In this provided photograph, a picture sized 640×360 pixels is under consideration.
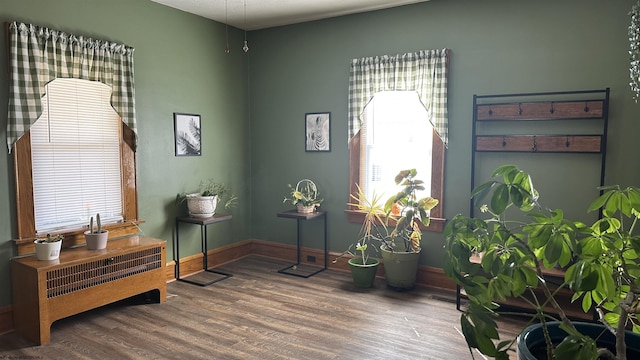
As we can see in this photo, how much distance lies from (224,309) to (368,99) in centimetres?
243

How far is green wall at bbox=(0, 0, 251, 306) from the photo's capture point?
3.43 m

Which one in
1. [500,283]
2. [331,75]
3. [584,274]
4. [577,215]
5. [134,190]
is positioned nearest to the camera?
[584,274]

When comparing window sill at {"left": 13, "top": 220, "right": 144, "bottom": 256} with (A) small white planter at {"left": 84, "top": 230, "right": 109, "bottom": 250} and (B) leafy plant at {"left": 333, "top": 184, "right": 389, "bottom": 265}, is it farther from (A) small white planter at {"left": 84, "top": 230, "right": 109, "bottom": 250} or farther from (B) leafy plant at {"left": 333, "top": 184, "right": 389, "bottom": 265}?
(B) leafy plant at {"left": 333, "top": 184, "right": 389, "bottom": 265}

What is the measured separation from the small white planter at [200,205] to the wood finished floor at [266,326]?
2.29ft

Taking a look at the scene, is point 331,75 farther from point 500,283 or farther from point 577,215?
point 500,283

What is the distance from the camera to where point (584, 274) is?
46.9 inches

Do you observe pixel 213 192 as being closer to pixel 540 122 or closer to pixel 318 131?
pixel 318 131

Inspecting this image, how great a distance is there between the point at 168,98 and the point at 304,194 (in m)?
1.74

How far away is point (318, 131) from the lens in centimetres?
504

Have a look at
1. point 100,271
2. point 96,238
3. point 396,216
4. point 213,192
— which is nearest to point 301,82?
point 213,192

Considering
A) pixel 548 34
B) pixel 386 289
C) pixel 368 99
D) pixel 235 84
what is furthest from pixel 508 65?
pixel 235 84

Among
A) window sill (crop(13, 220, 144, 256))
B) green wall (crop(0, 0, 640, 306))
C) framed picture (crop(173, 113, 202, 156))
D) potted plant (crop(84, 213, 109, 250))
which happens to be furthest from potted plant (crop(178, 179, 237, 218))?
potted plant (crop(84, 213, 109, 250))

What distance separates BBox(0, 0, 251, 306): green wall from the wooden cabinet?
0.85 feet

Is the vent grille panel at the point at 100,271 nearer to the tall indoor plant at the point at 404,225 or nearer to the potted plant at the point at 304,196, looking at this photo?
the potted plant at the point at 304,196
